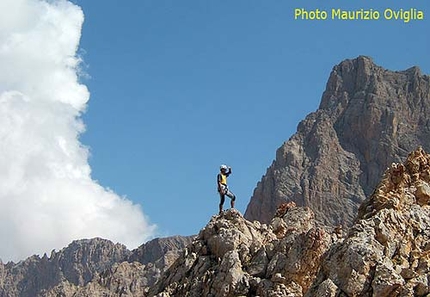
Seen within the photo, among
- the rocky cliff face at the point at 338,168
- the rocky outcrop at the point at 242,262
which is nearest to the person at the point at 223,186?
the rocky outcrop at the point at 242,262

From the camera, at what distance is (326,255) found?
24.8 metres

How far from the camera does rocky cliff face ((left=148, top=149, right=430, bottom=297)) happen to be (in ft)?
76.0

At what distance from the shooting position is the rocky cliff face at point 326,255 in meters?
23.2

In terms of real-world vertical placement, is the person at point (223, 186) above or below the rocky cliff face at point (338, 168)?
below

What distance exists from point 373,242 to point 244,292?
5401 millimetres

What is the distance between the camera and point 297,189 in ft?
609

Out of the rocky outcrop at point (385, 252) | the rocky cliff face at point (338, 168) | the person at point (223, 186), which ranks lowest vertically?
the rocky outcrop at point (385, 252)

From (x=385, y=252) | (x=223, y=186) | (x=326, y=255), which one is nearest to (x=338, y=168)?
(x=223, y=186)

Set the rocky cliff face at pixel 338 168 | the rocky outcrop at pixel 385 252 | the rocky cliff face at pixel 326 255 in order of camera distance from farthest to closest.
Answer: the rocky cliff face at pixel 338 168 → the rocky cliff face at pixel 326 255 → the rocky outcrop at pixel 385 252

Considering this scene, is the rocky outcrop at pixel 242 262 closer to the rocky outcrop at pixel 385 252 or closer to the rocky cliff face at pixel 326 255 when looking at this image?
the rocky cliff face at pixel 326 255

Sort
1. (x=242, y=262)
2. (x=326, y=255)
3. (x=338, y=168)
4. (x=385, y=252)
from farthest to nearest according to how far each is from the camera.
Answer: (x=338, y=168), (x=242, y=262), (x=385, y=252), (x=326, y=255)

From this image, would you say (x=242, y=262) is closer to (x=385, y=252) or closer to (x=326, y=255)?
(x=326, y=255)

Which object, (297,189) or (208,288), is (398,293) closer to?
(208,288)

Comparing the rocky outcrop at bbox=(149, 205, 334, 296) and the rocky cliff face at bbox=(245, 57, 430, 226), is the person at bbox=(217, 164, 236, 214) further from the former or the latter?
the rocky cliff face at bbox=(245, 57, 430, 226)
